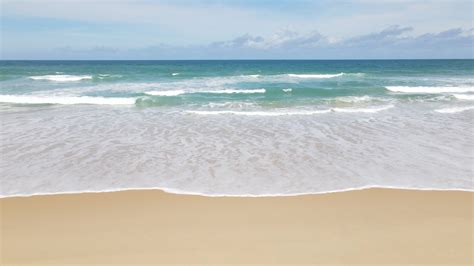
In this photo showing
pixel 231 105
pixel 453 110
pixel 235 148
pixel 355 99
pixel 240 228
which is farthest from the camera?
pixel 355 99

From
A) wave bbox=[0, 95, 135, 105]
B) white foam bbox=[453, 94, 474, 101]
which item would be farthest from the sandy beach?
white foam bbox=[453, 94, 474, 101]

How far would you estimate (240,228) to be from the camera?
4.28m

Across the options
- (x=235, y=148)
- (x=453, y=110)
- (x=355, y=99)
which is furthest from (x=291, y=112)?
(x=235, y=148)

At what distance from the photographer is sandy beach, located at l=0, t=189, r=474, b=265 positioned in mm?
3707

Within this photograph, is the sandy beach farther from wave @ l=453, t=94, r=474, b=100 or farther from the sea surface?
wave @ l=453, t=94, r=474, b=100

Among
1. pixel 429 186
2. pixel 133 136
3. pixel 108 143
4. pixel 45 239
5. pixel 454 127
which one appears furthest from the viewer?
pixel 454 127

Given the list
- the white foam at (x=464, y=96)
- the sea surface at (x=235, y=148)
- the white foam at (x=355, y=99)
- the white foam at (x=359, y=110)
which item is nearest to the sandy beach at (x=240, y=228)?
the sea surface at (x=235, y=148)

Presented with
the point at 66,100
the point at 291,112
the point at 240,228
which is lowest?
the point at 240,228

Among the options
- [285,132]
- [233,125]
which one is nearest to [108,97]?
[233,125]

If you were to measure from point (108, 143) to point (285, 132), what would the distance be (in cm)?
435

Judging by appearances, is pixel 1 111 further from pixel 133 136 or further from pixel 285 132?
pixel 285 132

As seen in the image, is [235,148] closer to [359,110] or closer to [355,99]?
[359,110]

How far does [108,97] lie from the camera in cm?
1894

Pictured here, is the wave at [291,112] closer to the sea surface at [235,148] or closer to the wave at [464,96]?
the sea surface at [235,148]
